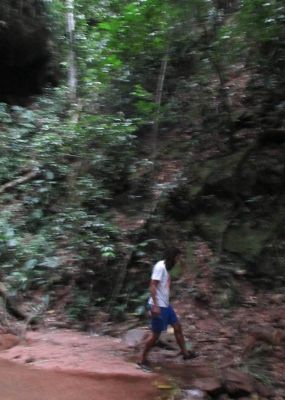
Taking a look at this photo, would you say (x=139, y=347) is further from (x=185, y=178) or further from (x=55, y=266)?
(x=185, y=178)

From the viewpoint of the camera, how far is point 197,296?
8734 mm

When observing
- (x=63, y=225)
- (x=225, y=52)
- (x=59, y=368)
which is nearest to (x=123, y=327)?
(x=59, y=368)

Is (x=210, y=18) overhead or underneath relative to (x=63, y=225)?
overhead

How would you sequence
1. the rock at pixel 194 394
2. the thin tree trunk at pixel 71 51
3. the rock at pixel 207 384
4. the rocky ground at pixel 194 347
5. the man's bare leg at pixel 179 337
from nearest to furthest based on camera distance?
1. the rock at pixel 194 394
2. the rock at pixel 207 384
3. the rocky ground at pixel 194 347
4. the man's bare leg at pixel 179 337
5. the thin tree trunk at pixel 71 51

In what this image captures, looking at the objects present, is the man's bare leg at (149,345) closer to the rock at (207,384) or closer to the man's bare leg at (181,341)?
the man's bare leg at (181,341)

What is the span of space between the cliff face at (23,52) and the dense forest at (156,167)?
13.6 ft

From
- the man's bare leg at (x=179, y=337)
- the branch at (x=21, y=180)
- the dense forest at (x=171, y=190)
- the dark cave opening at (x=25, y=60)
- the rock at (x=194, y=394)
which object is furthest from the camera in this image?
the dark cave opening at (x=25, y=60)

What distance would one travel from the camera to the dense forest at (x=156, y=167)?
9.35m

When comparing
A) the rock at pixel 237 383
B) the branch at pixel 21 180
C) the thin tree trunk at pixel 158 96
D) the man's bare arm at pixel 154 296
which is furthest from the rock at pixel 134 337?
the branch at pixel 21 180

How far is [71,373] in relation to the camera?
6.37 meters

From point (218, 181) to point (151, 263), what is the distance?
84.9 inches

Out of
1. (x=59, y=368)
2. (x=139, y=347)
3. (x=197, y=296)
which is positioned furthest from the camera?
(x=197, y=296)

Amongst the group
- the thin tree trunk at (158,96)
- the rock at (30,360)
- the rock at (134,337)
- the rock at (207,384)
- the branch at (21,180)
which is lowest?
the rock at (207,384)

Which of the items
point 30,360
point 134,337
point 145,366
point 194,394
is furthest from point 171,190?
point 194,394
